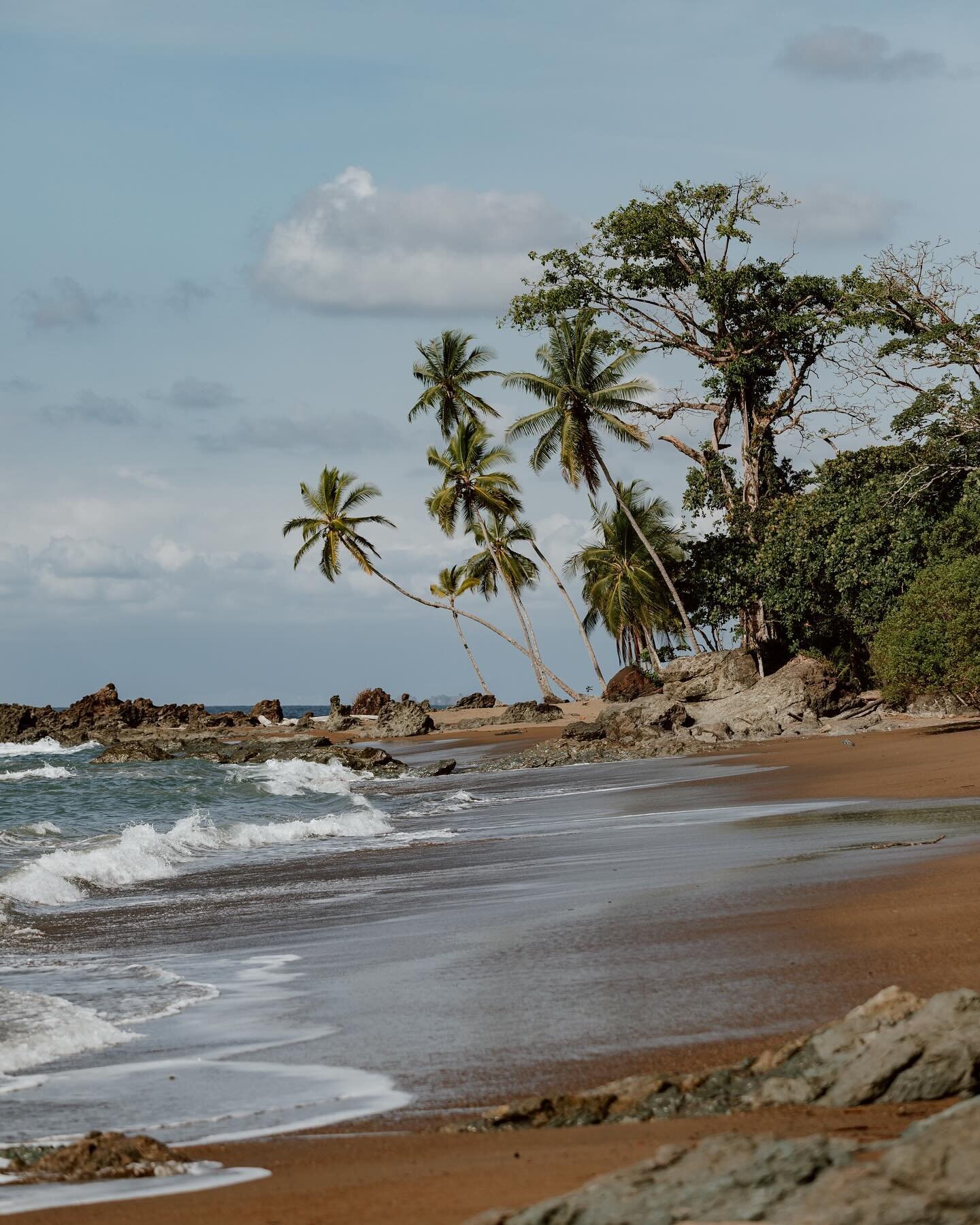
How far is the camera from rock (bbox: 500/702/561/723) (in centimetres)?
4941

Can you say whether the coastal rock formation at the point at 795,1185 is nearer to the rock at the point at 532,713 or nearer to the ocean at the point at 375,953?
the ocean at the point at 375,953

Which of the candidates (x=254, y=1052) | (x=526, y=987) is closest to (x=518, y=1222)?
(x=254, y=1052)

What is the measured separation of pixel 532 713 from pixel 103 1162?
46.3 meters

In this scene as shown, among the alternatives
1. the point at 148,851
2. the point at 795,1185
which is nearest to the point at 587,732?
the point at 148,851

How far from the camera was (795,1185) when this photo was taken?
288 cm

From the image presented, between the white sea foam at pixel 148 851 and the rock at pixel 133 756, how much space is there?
20551 mm

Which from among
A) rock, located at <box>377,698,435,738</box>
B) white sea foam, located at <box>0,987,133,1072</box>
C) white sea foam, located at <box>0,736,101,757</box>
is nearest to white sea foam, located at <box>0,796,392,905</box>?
white sea foam, located at <box>0,987,133,1072</box>

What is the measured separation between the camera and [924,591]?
2625 centimetres

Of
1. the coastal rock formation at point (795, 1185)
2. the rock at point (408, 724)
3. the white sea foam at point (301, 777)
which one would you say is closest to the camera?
the coastal rock formation at point (795, 1185)

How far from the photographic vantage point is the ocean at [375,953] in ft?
17.9

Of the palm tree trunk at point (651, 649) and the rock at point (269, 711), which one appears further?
the rock at point (269, 711)

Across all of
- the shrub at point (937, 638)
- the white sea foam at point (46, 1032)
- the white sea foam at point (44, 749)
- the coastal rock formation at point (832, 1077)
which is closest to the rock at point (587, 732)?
the shrub at point (937, 638)

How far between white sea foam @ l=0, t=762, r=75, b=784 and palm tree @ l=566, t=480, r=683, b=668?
62.6 ft

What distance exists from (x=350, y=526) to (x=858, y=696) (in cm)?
2615
